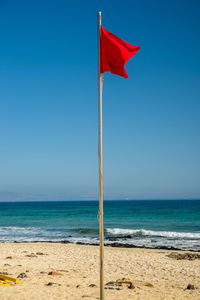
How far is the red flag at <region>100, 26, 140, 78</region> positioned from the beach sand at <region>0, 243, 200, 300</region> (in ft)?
19.5

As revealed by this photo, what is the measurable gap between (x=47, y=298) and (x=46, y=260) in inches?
281

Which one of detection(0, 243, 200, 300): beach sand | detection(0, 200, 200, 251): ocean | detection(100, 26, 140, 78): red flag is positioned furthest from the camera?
detection(0, 200, 200, 251): ocean

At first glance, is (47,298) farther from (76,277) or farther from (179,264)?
(179,264)

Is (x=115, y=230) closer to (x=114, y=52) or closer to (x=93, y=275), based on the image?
(x=93, y=275)

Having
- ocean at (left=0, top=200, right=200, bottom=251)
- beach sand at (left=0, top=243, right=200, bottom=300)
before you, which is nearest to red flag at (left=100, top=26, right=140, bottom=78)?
beach sand at (left=0, top=243, right=200, bottom=300)

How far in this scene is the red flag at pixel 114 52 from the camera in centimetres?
Result: 732

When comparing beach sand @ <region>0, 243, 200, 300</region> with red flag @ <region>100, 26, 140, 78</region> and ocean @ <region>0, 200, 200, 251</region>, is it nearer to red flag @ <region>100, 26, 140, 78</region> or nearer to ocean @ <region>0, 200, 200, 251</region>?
red flag @ <region>100, 26, 140, 78</region>

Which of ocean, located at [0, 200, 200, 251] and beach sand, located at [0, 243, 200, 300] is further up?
beach sand, located at [0, 243, 200, 300]

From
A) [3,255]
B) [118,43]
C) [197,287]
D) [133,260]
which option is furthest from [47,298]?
[3,255]

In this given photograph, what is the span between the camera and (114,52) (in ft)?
24.2

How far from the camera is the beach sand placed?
31.1 feet

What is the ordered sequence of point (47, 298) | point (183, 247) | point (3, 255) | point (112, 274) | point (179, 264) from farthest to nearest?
point (183, 247), point (3, 255), point (179, 264), point (112, 274), point (47, 298)

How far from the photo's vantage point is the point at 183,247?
874 inches

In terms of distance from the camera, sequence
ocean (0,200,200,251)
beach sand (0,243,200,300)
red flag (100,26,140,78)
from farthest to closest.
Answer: ocean (0,200,200,251)
beach sand (0,243,200,300)
red flag (100,26,140,78)
